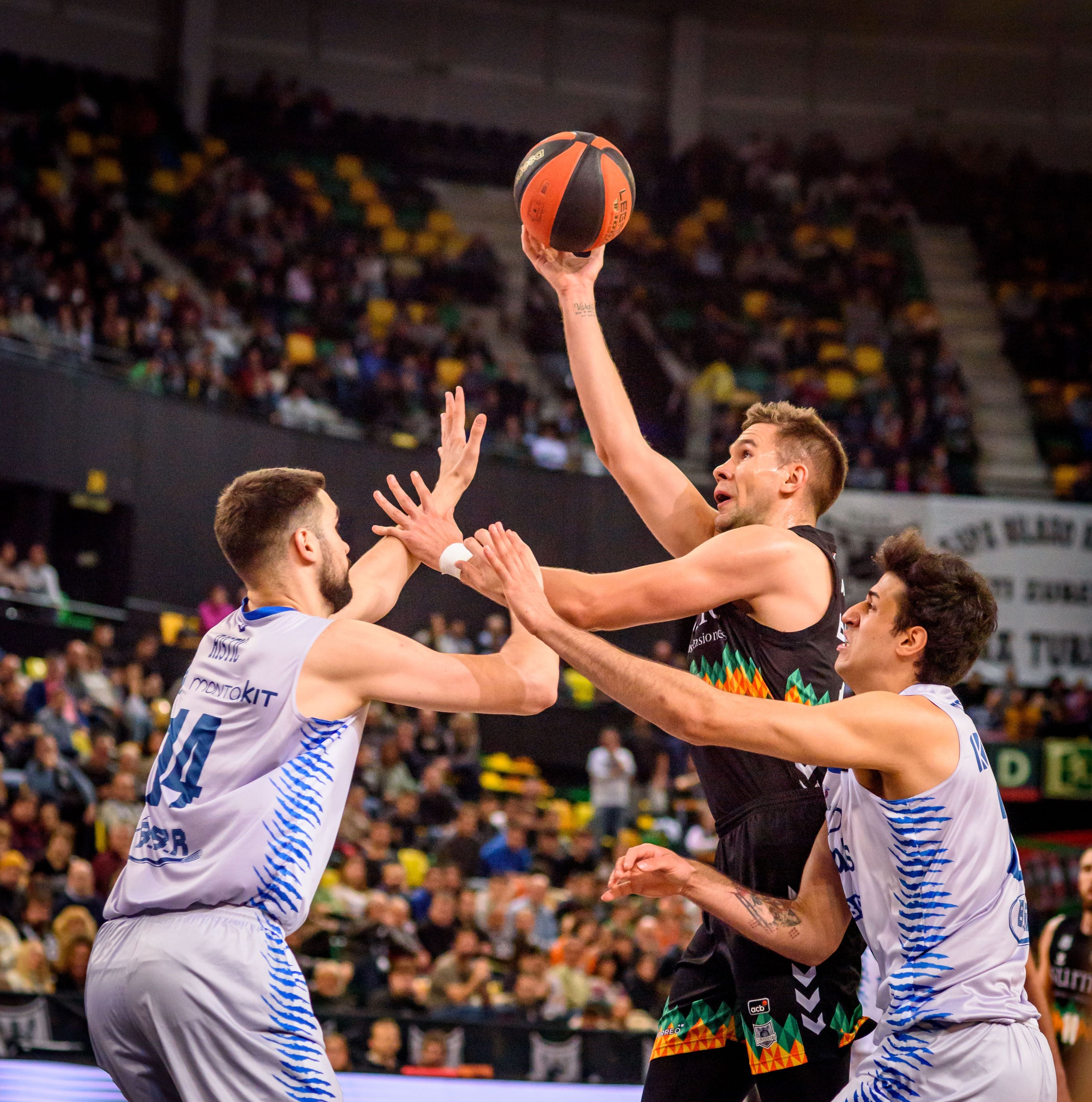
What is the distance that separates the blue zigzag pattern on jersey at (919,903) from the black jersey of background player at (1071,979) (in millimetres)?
3014

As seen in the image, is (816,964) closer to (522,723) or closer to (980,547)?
(522,723)

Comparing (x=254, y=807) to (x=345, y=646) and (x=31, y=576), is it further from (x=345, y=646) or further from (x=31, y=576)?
(x=31, y=576)

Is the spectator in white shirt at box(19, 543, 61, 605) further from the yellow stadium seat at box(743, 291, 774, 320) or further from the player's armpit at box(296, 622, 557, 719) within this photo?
the yellow stadium seat at box(743, 291, 774, 320)

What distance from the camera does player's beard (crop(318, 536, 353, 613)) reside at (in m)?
3.65

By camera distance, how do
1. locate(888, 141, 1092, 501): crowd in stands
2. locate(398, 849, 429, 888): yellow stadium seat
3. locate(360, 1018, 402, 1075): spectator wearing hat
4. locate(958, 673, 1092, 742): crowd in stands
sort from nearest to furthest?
locate(360, 1018, 402, 1075): spectator wearing hat < locate(398, 849, 429, 888): yellow stadium seat < locate(958, 673, 1092, 742): crowd in stands < locate(888, 141, 1092, 501): crowd in stands

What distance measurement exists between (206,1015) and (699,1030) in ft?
4.63

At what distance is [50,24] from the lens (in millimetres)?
20375

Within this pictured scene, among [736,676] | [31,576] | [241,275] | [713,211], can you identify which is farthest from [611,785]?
[713,211]

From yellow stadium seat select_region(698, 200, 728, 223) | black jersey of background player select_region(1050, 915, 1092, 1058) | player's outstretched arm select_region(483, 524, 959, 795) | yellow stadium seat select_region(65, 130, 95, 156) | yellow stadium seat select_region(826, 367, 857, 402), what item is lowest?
black jersey of background player select_region(1050, 915, 1092, 1058)

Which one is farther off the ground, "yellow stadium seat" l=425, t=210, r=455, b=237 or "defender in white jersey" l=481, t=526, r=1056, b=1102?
"yellow stadium seat" l=425, t=210, r=455, b=237

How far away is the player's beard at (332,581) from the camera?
3.65 meters

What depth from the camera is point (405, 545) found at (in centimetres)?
427

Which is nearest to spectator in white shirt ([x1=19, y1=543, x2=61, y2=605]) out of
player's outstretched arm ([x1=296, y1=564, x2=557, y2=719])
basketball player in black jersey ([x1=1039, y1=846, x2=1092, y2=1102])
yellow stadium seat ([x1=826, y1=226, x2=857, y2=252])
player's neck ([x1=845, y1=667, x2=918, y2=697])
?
basketball player in black jersey ([x1=1039, y1=846, x2=1092, y2=1102])

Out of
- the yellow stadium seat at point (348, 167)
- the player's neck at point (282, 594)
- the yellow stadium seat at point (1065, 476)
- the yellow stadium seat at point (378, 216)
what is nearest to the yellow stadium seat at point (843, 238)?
the yellow stadium seat at point (1065, 476)
